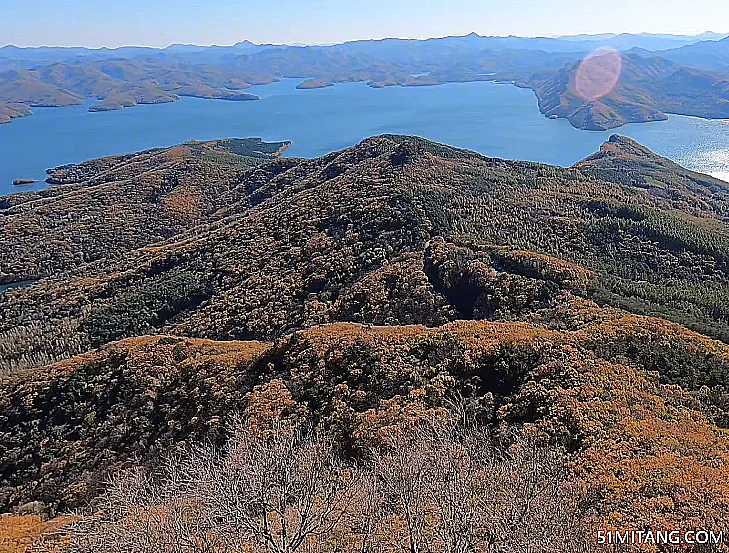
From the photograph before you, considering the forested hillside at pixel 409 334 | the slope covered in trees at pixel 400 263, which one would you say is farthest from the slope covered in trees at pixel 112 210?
the forested hillside at pixel 409 334

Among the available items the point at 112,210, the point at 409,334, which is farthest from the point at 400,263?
the point at 112,210

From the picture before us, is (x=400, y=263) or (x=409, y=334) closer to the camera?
(x=409, y=334)

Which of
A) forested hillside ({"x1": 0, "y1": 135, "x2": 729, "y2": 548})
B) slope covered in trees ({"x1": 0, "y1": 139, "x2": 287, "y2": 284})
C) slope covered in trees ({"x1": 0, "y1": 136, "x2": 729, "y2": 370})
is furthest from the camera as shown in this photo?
slope covered in trees ({"x1": 0, "y1": 139, "x2": 287, "y2": 284})

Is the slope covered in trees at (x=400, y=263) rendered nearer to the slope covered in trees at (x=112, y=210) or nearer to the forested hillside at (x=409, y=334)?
the forested hillside at (x=409, y=334)

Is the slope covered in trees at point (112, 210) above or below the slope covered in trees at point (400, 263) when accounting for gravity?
below

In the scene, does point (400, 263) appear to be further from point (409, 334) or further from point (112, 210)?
point (112, 210)

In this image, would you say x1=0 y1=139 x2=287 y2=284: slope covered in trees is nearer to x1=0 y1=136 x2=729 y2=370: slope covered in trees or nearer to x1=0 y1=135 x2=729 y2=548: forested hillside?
x1=0 y1=136 x2=729 y2=370: slope covered in trees

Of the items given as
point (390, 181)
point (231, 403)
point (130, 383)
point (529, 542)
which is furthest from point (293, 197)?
point (529, 542)

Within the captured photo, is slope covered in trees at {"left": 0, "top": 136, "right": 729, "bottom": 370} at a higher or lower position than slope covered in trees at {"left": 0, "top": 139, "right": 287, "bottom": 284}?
higher

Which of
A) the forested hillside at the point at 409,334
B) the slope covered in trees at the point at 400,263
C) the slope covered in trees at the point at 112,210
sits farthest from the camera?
the slope covered in trees at the point at 112,210

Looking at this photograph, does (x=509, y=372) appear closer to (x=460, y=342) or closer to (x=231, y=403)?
(x=460, y=342)

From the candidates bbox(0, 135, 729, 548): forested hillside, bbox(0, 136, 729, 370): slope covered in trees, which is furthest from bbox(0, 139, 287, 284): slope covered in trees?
bbox(0, 135, 729, 548): forested hillside
